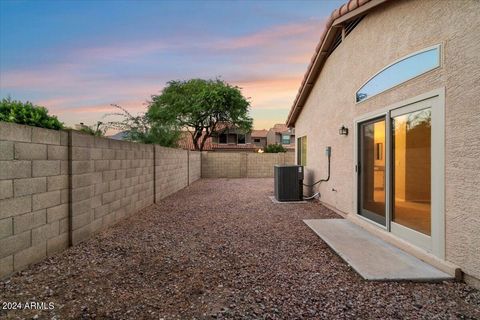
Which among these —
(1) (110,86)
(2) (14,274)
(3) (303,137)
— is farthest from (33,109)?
(3) (303,137)

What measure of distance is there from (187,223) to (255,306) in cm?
371

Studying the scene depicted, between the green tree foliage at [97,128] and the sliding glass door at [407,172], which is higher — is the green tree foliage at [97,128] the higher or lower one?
the higher one

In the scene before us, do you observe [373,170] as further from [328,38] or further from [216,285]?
[328,38]

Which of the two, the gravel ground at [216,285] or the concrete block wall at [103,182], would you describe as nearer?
the gravel ground at [216,285]

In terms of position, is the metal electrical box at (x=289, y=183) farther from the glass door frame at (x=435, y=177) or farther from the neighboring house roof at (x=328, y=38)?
the glass door frame at (x=435, y=177)

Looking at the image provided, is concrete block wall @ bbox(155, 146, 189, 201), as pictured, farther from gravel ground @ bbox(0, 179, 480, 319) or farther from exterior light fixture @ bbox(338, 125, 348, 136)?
exterior light fixture @ bbox(338, 125, 348, 136)

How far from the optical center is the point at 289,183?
908 centimetres

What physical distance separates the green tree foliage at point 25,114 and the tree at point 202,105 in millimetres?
18454

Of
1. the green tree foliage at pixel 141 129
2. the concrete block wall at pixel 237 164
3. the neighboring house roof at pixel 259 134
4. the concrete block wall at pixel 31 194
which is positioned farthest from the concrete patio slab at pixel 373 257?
the neighboring house roof at pixel 259 134

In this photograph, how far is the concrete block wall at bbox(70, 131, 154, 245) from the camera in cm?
430

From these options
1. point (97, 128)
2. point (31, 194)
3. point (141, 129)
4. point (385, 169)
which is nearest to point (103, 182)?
point (31, 194)

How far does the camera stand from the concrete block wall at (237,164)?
62.3 ft

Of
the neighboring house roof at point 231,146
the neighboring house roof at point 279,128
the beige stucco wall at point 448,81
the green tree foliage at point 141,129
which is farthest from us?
the neighboring house roof at point 279,128

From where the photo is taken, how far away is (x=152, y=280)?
9.96 feet
